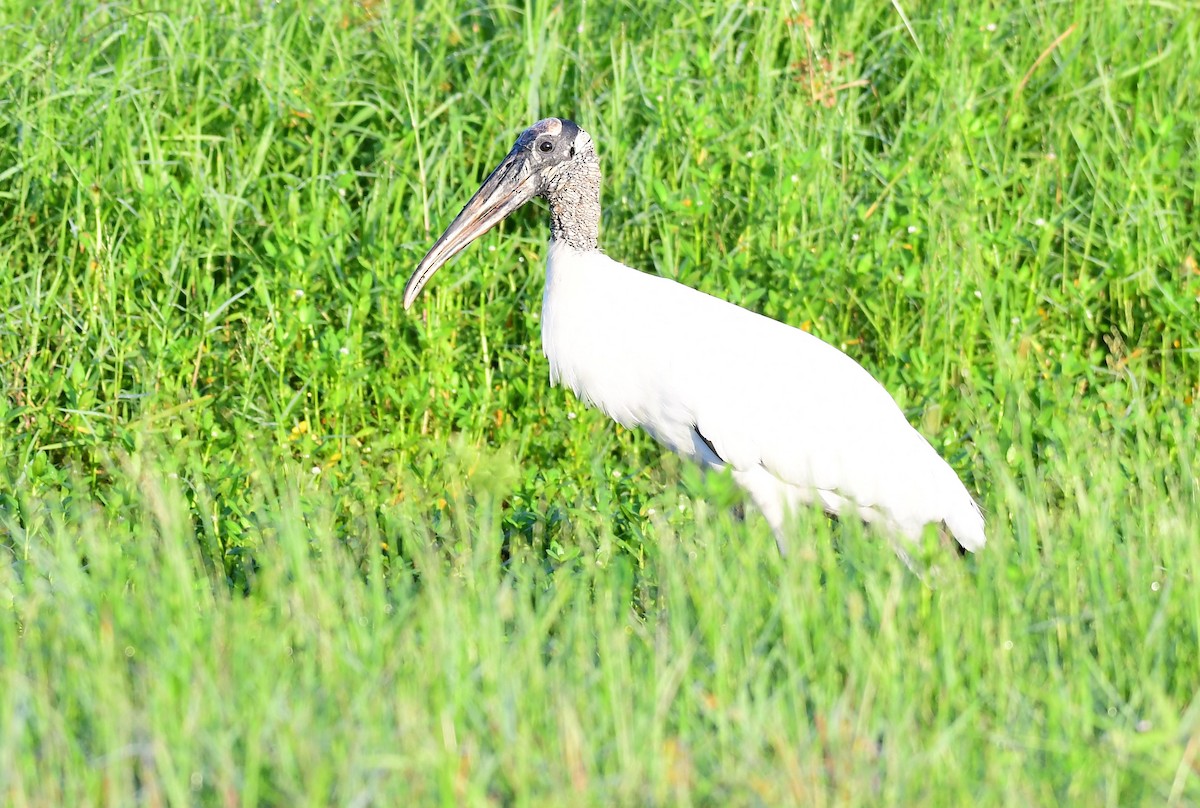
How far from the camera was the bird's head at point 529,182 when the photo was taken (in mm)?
4309

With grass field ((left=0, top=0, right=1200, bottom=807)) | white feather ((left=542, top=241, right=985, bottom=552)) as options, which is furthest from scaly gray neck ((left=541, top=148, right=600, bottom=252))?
grass field ((left=0, top=0, right=1200, bottom=807))

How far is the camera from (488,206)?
4.32 meters

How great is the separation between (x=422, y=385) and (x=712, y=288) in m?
1.00

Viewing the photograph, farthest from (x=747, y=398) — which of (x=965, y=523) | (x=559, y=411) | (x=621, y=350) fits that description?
(x=559, y=411)

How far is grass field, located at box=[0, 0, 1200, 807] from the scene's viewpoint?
2.47 m

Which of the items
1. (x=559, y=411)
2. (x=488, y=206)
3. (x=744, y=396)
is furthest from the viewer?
(x=559, y=411)

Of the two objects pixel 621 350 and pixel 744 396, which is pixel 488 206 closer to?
pixel 621 350

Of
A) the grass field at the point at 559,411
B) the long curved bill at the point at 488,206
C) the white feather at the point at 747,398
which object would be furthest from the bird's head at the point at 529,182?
the grass field at the point at 559,411

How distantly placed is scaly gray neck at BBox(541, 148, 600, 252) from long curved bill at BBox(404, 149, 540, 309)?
0.06m

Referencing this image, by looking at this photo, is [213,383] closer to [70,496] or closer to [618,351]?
[70,496]

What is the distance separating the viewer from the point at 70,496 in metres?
4.24

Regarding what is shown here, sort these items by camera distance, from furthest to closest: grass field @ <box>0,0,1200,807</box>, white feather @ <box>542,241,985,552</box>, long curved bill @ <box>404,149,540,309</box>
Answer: long curved bill @ <box>404,149,540,309</box> → white feather @ <box>542,241,985,552</box> → grass field @ <box>0,0,1200,807</box>

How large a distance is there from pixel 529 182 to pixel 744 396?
868 millimetres

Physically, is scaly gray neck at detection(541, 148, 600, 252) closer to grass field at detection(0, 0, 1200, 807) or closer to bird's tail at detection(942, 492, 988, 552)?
grass field at detection(0, 0, 1200, 807)
